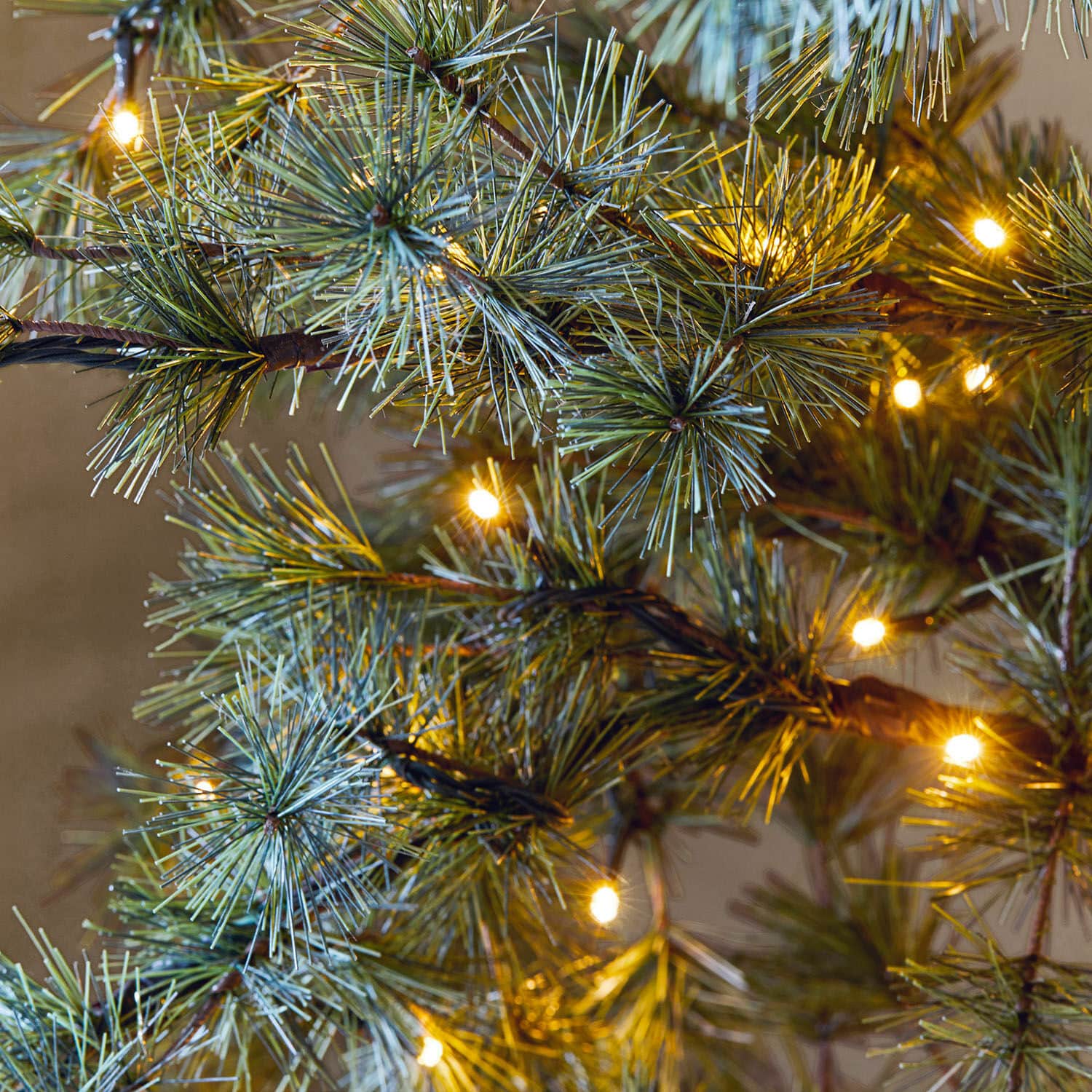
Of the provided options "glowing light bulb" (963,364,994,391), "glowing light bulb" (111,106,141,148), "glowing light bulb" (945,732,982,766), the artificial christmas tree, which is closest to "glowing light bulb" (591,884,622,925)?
the artificial christmas tree

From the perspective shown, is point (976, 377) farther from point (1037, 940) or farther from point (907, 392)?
point (1037, 940)

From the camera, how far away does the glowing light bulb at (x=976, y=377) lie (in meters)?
0.40

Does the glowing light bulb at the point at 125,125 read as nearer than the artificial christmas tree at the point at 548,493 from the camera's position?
No

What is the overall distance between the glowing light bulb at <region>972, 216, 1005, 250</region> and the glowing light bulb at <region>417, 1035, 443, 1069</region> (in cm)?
39

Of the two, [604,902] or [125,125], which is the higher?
[125,125]

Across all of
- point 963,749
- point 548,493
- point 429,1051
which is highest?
point 548,493

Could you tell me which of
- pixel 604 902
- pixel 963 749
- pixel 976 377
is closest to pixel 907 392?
pixel 976 377

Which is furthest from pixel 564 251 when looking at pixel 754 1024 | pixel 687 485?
pixel 754 1024

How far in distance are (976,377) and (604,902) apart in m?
0.28

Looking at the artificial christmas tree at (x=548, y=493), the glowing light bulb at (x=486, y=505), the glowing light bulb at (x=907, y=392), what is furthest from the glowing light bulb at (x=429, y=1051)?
the glowing light bulb at (x=907, y=392)

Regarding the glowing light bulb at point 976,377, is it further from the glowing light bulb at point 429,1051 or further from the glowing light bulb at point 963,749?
the glowing light bulb at point 429,1051

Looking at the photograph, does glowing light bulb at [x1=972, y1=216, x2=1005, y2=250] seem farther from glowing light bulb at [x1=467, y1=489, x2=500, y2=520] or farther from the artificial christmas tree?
glowing light bulb at [x1=467, y1=489, x2=500, y2=520]

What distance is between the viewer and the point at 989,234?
42 cm

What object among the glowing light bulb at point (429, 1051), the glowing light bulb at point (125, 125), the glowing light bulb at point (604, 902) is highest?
the glowing light bulb at point (125, 125)
